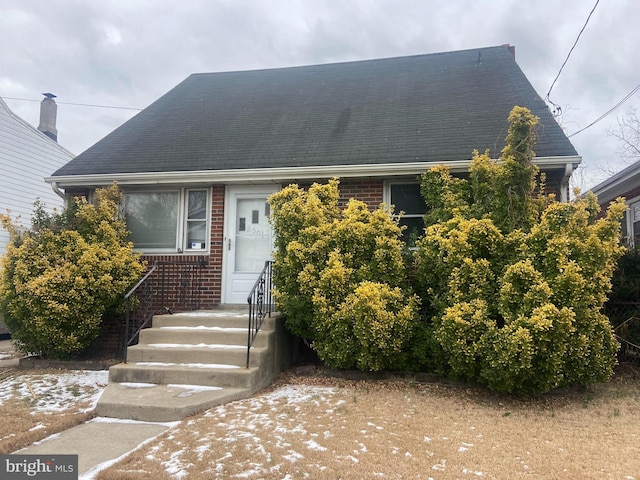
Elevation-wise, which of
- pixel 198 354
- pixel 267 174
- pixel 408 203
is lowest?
pixel 198 354

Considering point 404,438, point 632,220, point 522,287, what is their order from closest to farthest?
point 404,438
point 522,287
point 632,220

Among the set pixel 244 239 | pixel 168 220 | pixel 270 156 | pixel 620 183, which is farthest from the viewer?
pixel 620 183

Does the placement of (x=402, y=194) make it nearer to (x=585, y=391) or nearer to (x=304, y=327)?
(x=304, y=327)

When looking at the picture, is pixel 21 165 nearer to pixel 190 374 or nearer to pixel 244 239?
pixel 244 239

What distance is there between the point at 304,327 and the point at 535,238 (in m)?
3.11

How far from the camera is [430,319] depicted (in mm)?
5996

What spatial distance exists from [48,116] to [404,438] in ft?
59.0

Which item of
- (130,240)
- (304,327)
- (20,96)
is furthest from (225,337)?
(20,96)

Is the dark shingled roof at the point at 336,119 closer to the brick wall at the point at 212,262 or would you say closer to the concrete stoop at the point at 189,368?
the brick wall at the point at 212,262

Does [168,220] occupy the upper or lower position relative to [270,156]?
lower

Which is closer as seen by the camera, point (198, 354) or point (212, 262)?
point (198, 354)

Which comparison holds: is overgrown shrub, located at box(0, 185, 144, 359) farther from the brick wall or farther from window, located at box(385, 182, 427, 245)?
window, located at box(385, 182, 427, 245)

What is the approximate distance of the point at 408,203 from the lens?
292 inches

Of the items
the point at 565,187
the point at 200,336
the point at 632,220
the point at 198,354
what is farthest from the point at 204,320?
the point at 632,220
